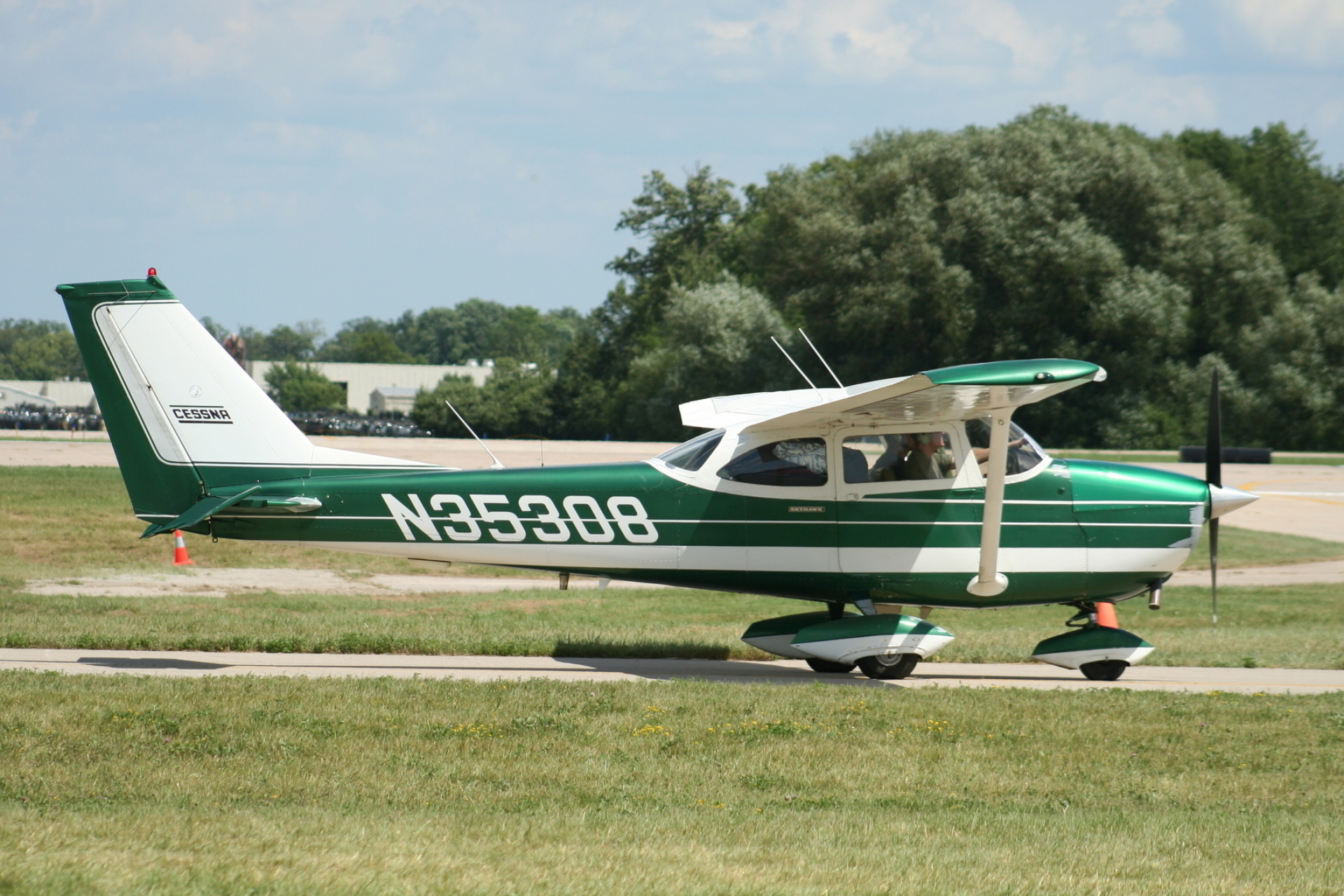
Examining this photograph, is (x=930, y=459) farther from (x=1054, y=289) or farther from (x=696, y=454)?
(x=1054, y=289)

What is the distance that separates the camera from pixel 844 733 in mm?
8414

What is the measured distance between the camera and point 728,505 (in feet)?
36.6

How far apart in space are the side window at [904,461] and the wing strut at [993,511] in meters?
0.45

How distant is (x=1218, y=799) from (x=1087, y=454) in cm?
3995

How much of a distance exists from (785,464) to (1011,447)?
6.68 feet

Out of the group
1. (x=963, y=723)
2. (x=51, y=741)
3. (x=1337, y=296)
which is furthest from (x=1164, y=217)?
(x=51, y=741)

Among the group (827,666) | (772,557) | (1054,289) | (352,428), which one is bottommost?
(827,666)

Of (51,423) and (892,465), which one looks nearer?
(892,465)

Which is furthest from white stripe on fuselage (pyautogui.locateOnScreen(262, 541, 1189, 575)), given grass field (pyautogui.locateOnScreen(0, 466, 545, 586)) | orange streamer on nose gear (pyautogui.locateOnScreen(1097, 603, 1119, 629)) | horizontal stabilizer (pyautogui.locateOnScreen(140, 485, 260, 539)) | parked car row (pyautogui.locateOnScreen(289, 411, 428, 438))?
parked car row (pyautogui.locateOnScreen(289, 411, 428, 438))

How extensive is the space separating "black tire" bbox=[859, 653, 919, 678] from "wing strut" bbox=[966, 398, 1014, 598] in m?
0.84

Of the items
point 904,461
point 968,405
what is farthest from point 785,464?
point 968,405

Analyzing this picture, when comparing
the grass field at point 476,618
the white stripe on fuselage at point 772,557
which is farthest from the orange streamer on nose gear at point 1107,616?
the white stripe on fuselage at point 772,557

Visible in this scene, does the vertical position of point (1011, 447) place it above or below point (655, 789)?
above

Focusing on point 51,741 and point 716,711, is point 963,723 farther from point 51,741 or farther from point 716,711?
point 51,741
